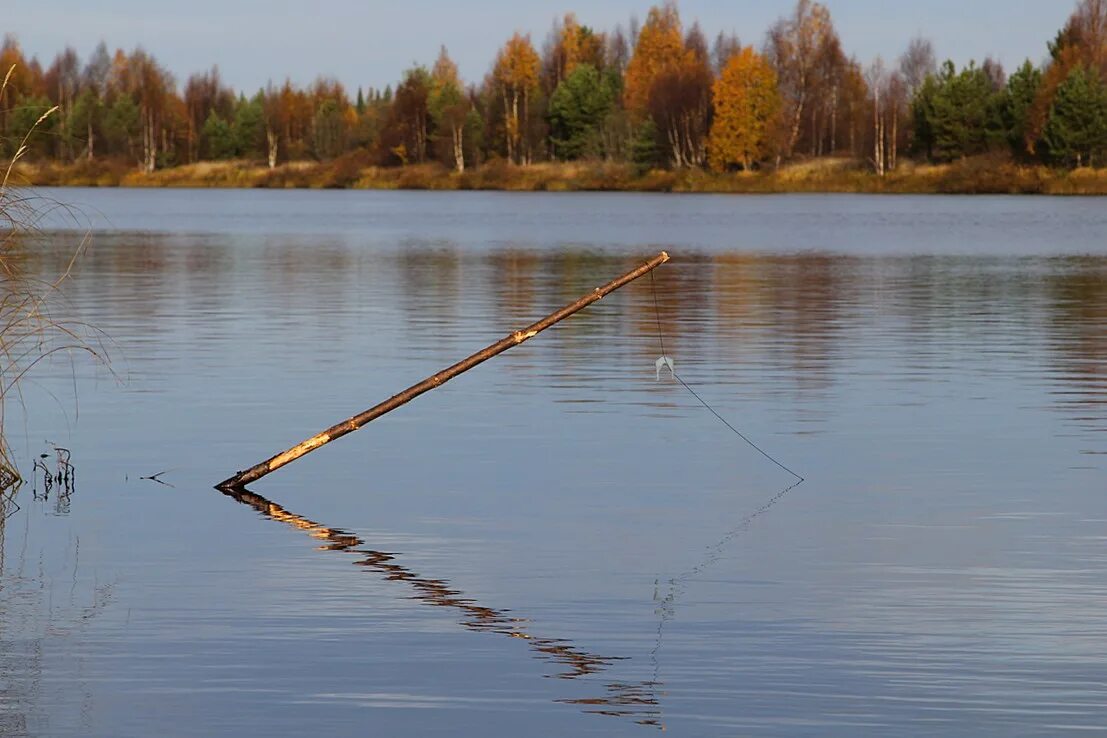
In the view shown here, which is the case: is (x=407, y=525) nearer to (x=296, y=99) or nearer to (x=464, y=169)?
(x=464, y=169)

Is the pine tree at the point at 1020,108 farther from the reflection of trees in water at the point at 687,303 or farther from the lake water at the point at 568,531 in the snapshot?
the lake water at the point at 568,531

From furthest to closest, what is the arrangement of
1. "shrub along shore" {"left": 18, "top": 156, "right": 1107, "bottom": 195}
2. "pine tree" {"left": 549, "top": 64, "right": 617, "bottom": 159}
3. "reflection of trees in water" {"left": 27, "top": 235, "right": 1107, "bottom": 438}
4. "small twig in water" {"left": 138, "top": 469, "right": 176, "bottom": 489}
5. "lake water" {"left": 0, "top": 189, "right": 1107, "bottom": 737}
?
1. "pine tree" {"left": 549, "top": 64, "right": 617, "bottom": 159}
2. "shrub along shore" {"left": 18, "top": 156, "right": 1107, "bottom": 195}
3. "reflection of trees in water" {"left": 27, "top": 235, "right": 1107, "bottom": 438}
4. "small twig in water" {"left": 138, "top": 469, "right": 176, "bottom": 489}
5. "lake water" {"left": 0, "top": 189, "right": 1107, "bottom": 737}

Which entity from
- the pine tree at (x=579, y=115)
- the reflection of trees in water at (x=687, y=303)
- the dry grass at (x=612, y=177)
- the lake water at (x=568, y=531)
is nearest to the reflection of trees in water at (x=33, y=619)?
the lake water at (x=568, y=531)

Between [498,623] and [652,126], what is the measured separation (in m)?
129

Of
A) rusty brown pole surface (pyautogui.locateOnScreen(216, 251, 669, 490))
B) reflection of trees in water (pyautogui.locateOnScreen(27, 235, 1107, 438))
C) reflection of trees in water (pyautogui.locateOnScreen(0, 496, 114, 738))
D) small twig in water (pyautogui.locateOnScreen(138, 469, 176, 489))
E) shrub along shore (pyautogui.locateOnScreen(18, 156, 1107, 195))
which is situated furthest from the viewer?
shrub along shore (pyautogui.locateOnScreen(18, 156, 1107, 195))

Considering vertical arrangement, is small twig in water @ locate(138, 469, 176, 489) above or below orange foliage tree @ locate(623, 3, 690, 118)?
below

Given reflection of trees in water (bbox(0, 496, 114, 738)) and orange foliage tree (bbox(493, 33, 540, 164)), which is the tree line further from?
reflection of trees in water (bbox(0, 496, 114, 738))

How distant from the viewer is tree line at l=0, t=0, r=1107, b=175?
129 metres

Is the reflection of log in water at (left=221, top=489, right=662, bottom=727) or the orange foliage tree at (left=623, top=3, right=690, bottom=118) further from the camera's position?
the orange foliage tree at (left=623, top=3, right=690, bottom=118)

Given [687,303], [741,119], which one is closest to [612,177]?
[741,119]

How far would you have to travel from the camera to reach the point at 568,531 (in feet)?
44.7

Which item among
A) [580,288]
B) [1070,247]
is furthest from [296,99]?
[580,288]

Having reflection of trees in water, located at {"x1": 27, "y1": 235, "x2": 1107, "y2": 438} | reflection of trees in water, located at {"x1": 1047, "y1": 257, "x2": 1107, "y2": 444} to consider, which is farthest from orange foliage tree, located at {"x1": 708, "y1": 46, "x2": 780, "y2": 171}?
reflection of trees in water, located at {"x1": 1047, "y1": 257, "x2": 1107, "y2": 444}

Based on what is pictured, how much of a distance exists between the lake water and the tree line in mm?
94730
